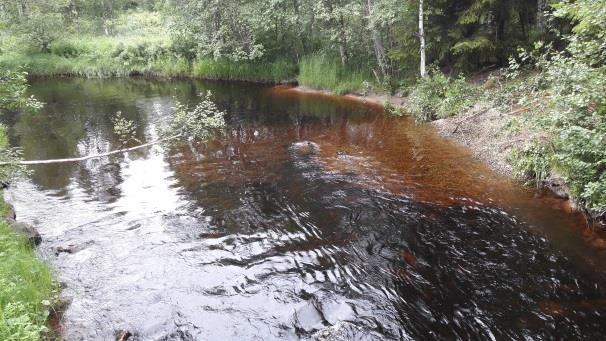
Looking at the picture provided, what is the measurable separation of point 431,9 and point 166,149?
11191mm

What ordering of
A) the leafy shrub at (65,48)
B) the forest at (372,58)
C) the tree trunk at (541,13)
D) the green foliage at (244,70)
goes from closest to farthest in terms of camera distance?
the forest at (372,58) < the tree trunk at (541,13) < the green foliage at (244,70) < the leafy shrub at (65,48)

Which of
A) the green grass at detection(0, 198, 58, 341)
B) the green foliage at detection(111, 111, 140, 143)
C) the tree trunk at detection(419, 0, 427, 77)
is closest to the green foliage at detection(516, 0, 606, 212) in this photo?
the green grass at detection(0, 198, 58, 341)

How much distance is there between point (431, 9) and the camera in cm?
1645

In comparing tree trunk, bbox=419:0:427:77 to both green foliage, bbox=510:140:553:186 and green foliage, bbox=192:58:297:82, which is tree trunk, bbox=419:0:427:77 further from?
green foliage, bbox=192:58:297:82

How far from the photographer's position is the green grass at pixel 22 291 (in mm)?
4410

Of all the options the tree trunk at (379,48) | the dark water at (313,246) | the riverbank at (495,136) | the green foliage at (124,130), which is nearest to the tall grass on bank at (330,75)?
the tree trunk at (379,48)

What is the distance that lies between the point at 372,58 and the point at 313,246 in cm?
1668

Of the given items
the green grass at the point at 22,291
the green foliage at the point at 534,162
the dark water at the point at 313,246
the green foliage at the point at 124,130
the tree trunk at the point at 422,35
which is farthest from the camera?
the tree trunk at the point at 422,35

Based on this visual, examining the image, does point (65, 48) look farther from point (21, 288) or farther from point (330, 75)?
point (21, 288)

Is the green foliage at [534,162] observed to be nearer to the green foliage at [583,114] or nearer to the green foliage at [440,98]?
the green foliage at [583,114]

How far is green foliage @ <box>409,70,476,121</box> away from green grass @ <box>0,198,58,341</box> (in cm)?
1201

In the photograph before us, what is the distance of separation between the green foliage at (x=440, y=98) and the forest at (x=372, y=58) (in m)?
0.04

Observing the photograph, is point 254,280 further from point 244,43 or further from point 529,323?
point 244,43

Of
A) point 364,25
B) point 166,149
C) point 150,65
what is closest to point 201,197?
point 166,149
